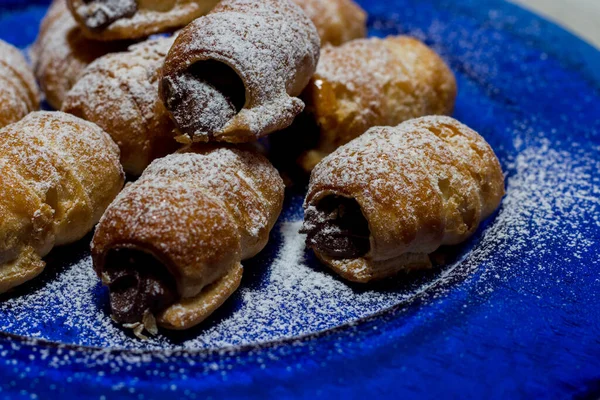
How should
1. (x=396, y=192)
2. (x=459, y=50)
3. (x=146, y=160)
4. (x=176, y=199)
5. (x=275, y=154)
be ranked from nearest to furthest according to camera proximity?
(x=176, y=199), (x=396, y=192), (x=146, y=160), (x=275, y=154), (x=459, y=50)

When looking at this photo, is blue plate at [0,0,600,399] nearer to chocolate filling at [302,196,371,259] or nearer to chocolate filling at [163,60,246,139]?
chocolate filling at [302,196,371,259]

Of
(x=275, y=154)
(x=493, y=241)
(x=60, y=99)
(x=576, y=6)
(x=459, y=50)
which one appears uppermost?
(x=576, y=6)

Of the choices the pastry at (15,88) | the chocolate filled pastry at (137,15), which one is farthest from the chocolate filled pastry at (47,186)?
the chocolate filled pastry at (137,15)

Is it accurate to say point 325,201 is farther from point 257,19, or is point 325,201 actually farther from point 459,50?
point 459,50

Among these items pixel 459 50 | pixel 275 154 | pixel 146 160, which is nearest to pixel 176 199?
pixel 146 160

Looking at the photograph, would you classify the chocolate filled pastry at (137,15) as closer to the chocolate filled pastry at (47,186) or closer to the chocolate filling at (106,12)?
the chocolate filling at (106,12)

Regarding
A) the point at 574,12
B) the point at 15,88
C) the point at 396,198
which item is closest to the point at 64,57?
the point at 15,88
